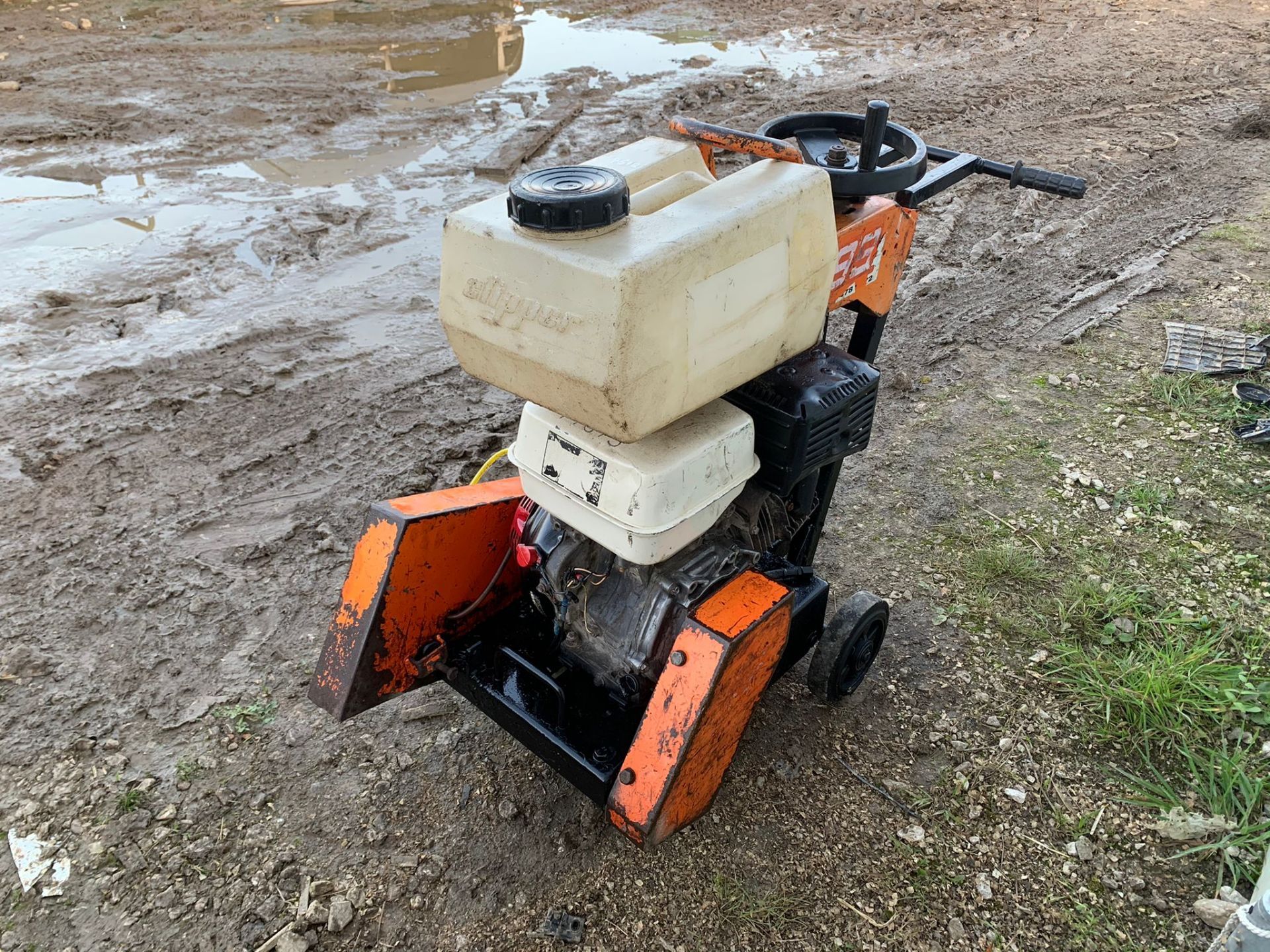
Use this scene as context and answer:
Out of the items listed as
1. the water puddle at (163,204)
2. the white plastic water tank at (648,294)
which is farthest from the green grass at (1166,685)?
the water puddle at (163,204)

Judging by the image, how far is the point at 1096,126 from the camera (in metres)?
6.89

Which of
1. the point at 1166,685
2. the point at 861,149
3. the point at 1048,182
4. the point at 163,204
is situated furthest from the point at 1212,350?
the point at 163,204

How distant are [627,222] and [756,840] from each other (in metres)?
1.71

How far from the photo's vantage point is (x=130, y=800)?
2459mm

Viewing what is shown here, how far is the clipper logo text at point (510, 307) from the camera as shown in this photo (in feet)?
5.46

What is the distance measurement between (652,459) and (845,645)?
104 cm

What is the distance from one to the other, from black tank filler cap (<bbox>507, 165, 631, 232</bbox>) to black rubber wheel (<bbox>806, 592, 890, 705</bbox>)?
1.45 m

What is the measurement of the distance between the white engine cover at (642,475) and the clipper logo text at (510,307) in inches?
12.3

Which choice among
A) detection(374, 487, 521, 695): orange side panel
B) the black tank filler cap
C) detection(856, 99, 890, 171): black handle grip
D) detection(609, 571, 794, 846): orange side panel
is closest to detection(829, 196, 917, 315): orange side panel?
detection(856, 99, 890, 171): black handle grip

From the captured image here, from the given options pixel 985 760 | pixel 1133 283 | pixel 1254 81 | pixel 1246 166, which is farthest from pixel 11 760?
pixel 1254 81

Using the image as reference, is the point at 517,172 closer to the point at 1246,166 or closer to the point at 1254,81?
the point at 1246,166

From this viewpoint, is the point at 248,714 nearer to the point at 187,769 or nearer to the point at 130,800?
the point at 187,769

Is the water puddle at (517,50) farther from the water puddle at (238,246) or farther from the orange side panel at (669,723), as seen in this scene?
the orange side panel at (669,723)

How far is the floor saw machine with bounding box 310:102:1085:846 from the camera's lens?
1.67 metres
